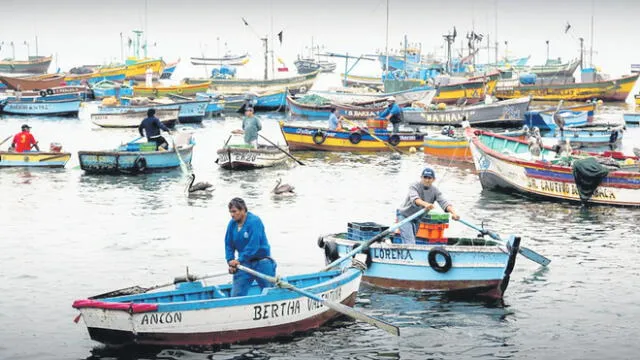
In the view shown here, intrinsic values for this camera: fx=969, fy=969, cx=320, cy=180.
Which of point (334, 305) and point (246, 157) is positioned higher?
point (246, 157)

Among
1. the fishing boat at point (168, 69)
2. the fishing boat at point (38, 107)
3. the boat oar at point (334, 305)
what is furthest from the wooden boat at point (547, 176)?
the fishing boat at point (168, 69)

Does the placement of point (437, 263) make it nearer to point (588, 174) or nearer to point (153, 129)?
point (588, 174)

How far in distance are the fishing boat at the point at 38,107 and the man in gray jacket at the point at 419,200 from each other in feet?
159

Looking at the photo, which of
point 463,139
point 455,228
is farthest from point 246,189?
point 463,139

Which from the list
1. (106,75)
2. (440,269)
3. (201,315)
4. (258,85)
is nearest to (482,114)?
(258,85)

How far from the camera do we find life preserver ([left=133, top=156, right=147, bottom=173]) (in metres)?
32.6

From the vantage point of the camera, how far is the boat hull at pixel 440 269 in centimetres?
1667

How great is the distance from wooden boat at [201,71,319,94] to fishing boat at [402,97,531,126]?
83.4 ft

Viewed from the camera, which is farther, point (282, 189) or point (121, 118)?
point (121, 118)

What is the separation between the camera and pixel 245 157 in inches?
1347

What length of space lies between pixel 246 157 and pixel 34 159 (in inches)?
291

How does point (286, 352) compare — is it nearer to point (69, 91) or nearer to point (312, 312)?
point (312, 312)

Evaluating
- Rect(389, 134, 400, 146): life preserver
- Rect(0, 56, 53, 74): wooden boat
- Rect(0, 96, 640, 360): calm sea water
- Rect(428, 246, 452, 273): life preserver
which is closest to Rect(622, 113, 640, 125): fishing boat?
Rect(389, 134, 400, 146): life preserver

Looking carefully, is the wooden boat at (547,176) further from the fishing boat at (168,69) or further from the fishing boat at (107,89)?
the fishing boat at (168,69)
